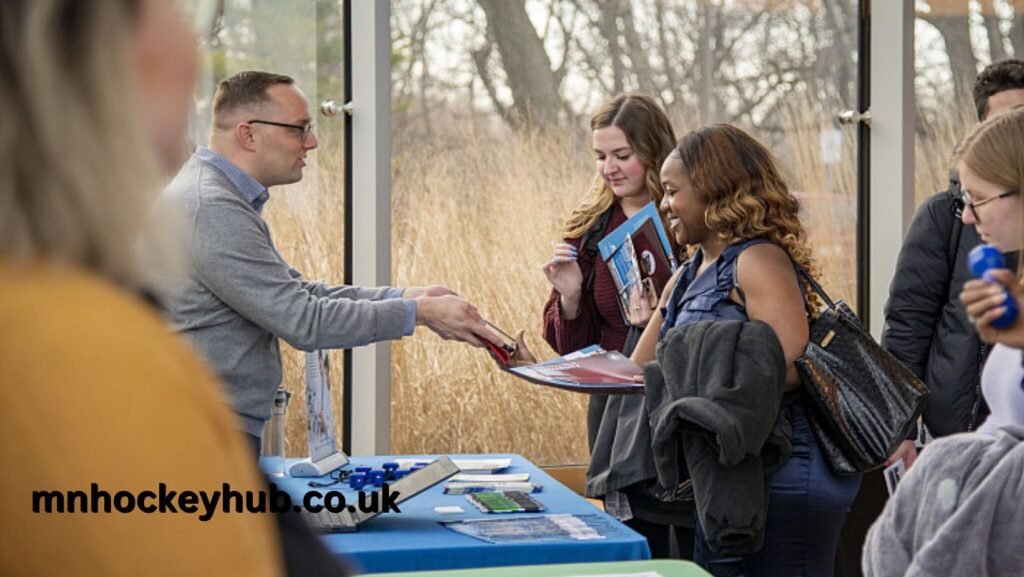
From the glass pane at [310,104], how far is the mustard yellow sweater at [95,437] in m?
4.87

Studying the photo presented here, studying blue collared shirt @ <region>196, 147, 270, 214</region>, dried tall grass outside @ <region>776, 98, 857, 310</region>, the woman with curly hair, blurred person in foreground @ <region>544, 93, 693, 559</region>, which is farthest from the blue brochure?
dried tall grass outside @ <region>776, 98, 857, 310</region>

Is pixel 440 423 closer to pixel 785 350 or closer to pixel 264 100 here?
pixel 264 100

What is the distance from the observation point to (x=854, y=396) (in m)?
2.91

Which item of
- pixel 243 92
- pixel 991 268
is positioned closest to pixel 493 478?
pixel 243 92

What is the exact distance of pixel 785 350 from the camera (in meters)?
2.93

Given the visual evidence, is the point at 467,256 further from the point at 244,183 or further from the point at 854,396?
the point at 854,396

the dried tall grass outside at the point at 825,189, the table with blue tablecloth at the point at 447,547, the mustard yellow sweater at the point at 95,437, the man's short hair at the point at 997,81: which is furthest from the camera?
the dried tall grass outside at the point at 825,189

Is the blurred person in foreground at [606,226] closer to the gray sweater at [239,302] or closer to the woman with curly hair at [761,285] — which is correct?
the woman with curly hair at [761,285]

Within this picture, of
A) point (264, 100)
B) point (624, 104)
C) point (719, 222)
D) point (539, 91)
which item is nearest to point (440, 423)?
point (539, 91)

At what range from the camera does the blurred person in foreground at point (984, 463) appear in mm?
2055

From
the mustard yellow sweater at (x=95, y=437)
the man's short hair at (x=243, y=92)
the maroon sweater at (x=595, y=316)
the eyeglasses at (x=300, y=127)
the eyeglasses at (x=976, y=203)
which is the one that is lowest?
the maroon sweater at (x=595, y=316)

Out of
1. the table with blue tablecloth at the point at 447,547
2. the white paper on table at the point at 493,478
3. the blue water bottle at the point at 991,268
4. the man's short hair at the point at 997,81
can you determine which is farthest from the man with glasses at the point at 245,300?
the man's short hair at the point at 997,81

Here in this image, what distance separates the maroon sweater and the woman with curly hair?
715 millimetres

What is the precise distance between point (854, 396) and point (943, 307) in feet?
3.10
